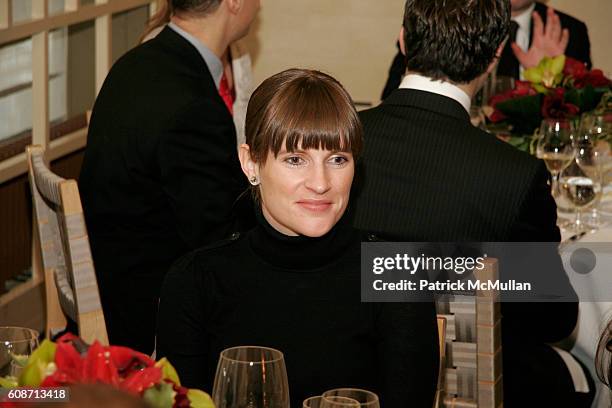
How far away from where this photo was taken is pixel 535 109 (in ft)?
10.4

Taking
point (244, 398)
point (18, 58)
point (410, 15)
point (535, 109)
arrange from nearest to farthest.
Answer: point (244, 398), point (410, 15), point (535, 109), point (18, 58)

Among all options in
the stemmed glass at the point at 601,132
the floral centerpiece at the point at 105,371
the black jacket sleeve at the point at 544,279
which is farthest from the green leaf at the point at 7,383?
the stemmed glass at the point at 601,132

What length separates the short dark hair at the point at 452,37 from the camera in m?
2.41

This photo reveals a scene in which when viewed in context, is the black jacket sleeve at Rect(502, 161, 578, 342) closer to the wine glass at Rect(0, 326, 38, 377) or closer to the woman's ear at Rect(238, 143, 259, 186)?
the woman's ear at Rect(238, 143, 259, 186)

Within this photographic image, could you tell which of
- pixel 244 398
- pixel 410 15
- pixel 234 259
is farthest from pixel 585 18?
pixel 244 398

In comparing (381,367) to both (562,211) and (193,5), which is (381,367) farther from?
(193,5)

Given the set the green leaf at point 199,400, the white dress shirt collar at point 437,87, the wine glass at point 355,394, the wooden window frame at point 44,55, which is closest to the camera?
the green leaf at point 199,400

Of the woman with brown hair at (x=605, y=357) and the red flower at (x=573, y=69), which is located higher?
the red flower at (x=573, y=69)

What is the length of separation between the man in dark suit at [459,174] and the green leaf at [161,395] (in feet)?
4.50

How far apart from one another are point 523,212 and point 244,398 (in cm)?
123

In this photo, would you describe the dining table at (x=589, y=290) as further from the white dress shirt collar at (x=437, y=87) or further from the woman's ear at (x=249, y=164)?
the woman's ear at (x=249, y=164)

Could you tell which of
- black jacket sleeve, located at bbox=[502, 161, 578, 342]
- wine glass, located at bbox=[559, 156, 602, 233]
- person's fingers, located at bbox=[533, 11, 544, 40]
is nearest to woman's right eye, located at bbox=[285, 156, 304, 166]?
black jacket sleeve, located at bbox=[502, 161, 578, 342]

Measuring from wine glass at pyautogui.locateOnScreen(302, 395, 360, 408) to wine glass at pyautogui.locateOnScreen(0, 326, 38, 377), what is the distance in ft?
1.04

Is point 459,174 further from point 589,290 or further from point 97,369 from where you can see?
point 97,369
